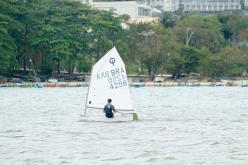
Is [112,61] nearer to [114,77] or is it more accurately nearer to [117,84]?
[114,77]

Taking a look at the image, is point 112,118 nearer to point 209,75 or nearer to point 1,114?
point 1,114

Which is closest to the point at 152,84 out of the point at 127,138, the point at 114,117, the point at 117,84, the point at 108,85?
the point at 117,84

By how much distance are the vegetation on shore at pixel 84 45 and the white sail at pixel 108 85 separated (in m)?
74.9

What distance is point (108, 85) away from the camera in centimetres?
6116

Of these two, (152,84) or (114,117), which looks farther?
(152,84)

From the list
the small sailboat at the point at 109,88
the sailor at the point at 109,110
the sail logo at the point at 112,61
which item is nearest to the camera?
the sailor at the point at 109,110

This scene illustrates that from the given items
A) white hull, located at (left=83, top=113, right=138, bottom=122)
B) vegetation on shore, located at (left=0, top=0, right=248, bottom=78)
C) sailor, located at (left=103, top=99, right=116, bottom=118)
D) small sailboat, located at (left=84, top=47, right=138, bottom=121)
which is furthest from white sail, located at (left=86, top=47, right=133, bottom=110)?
vegetation on shore, located at (left=0, top=0, right=248, bottom=78)

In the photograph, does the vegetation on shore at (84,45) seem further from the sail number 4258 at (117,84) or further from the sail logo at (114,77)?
the sail number 4258 at (117,84)

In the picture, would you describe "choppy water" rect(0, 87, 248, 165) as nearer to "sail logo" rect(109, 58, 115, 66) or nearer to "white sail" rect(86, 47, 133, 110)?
"white sail" rect(86, 47, 133, 110)

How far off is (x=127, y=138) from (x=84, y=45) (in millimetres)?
103471

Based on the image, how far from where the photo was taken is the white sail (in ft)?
199

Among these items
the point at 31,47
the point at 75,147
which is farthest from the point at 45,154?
the point at 31,47

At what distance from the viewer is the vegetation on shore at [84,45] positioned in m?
147

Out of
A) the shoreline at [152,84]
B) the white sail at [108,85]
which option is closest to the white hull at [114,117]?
the white sail at [108,85]
